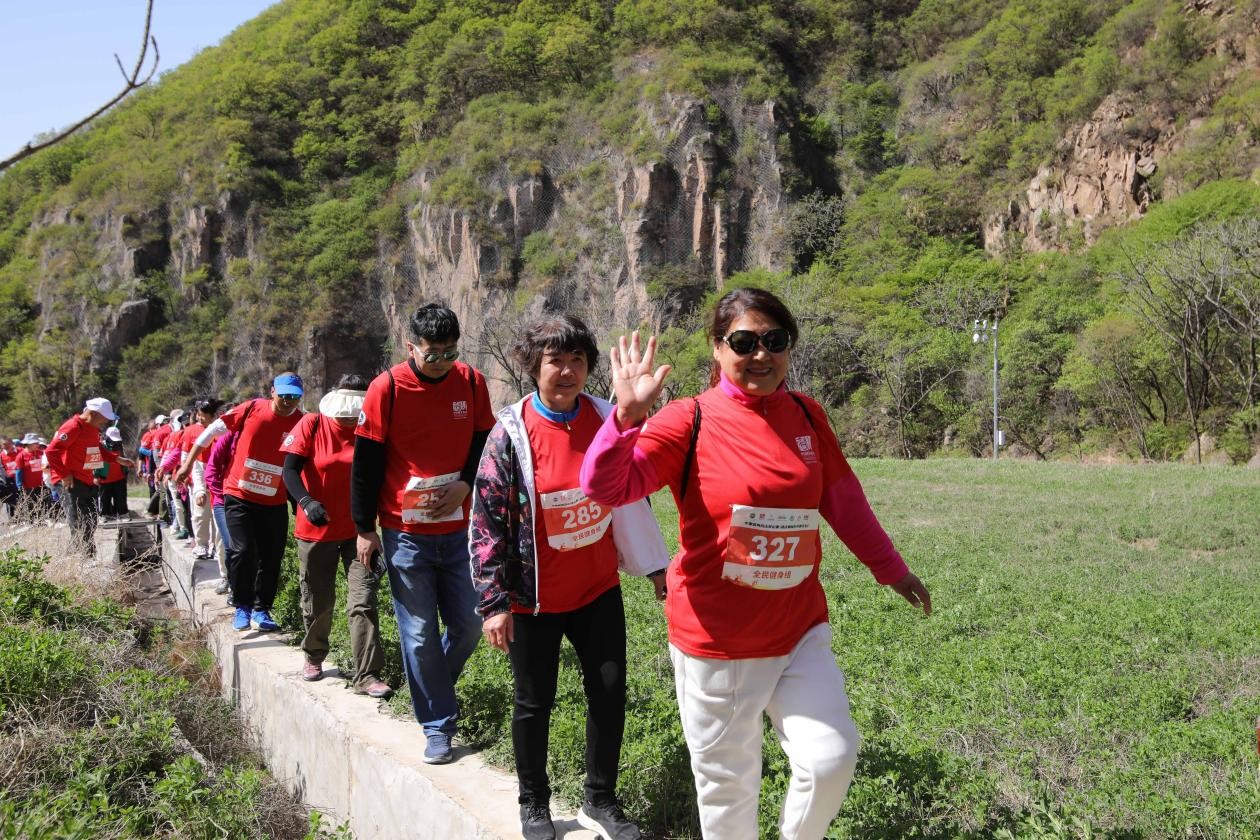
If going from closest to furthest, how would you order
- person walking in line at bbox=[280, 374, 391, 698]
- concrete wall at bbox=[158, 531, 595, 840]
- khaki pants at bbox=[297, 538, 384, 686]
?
concrete wall at bbox=[158, 531, 595, 840]
khaki pants at bbox=[297, 538, 384, 686]
person walking in line at bbox=[280, 374, 391, 698]

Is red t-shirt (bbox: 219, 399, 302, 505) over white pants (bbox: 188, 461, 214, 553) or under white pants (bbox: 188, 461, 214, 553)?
over

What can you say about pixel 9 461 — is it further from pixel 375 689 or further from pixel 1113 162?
pixel 1113 162

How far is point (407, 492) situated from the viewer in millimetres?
4375

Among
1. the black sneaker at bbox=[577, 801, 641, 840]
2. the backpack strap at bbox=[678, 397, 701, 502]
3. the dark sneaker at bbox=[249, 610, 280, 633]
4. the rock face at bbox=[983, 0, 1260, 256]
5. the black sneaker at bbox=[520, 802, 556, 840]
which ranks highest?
the rock face at bbox=[983, 0, 1260, 256]

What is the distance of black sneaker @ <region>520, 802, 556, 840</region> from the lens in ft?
11.1

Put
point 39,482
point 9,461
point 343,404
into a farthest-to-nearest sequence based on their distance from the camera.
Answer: point 9,461, point 39,482, point 343,404

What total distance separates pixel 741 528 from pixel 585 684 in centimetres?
109

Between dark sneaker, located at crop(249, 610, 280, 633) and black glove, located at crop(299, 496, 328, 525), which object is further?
dark sneaker, located at crop(249, 610, 280, 633)

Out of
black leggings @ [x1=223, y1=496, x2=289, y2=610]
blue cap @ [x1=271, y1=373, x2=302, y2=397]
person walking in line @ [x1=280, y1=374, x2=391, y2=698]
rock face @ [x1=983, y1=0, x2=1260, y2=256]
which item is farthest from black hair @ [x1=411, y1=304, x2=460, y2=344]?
rock face @ [x1=983, y1=0, x2=1260, y2=256]

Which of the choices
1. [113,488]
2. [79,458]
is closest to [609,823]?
[79,458]

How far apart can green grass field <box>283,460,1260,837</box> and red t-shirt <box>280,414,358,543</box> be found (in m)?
0.94

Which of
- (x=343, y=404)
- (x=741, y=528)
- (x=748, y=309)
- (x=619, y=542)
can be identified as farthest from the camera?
(x=343, y=404)

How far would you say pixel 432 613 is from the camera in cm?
437

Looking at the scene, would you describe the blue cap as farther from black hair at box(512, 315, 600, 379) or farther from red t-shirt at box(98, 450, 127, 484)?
red t-shirt at box(98, 450, 127, 484)
